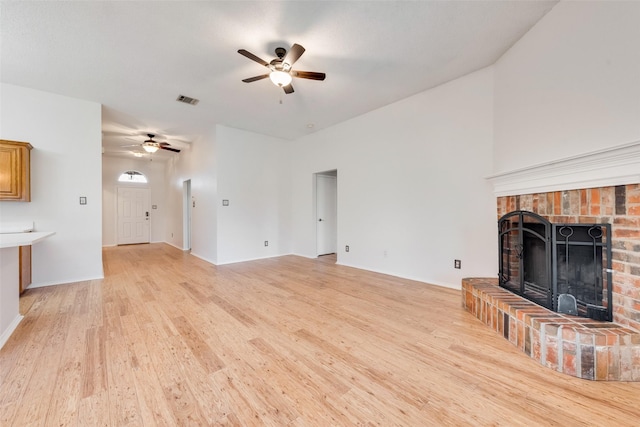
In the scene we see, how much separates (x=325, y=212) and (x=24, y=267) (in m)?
4.84

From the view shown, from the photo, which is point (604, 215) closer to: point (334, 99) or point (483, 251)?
point (483, 251)

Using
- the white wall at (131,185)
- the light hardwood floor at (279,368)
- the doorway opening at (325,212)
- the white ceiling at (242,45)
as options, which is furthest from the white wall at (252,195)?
the white wall at (131,185)

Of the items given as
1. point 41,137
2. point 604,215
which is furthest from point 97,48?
point 604,215

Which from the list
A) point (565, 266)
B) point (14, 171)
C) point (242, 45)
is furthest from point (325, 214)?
point (14, 171)

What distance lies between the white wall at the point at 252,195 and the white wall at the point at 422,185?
1495 millimetres

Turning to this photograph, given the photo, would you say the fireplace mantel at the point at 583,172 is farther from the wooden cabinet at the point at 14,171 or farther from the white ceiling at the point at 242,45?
the wooden cabinet at the point at 14,171

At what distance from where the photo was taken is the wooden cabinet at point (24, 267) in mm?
3068

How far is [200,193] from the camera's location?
5.54m

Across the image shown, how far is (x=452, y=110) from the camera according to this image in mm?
3229

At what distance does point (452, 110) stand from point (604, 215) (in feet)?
6.80

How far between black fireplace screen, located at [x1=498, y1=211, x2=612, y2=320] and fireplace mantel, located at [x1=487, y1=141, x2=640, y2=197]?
29cm

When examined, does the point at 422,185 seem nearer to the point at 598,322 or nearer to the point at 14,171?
the point at 598,322

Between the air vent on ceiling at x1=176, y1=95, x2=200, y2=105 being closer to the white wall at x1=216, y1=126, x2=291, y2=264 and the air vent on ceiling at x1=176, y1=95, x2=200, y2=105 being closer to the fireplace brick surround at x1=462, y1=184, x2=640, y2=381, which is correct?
the white wall at x1=216, y1=126, x2=291, y2=264

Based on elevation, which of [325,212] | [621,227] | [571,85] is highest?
[571,85]
